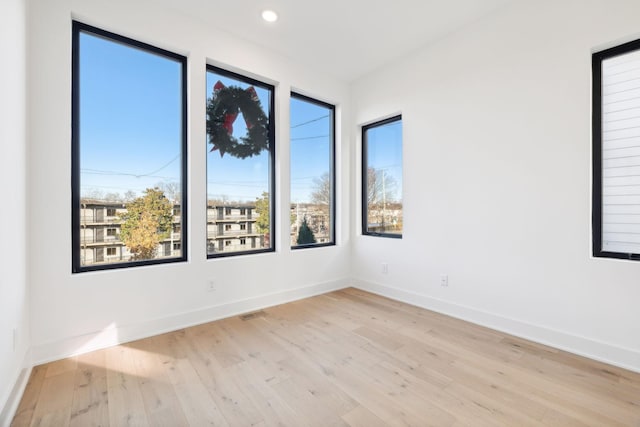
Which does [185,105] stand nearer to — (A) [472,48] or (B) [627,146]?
(A) [472,48]

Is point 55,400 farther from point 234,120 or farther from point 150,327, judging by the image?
point 234,120

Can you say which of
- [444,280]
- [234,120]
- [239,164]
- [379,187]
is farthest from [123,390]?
[379,187]

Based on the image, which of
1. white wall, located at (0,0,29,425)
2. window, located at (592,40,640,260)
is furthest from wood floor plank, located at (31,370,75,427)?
window, located at (592,40,640,260)

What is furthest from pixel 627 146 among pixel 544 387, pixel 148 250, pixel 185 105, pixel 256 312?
pixel 148 250

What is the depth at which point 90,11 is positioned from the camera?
2.34m

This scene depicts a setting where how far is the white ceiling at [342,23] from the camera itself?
265 cm

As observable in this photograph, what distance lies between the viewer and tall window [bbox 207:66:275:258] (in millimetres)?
3132

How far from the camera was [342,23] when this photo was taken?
9.57ft

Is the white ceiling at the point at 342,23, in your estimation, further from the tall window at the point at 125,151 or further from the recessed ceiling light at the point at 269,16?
the tall window at the point at 125,151

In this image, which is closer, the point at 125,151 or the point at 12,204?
the point at 12,204

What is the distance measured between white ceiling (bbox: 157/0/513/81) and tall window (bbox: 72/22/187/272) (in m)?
0.67

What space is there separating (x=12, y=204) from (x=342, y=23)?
2995 mm

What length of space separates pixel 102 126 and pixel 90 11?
884 millimetres

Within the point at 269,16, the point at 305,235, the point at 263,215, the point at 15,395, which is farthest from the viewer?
the point at 305,235
